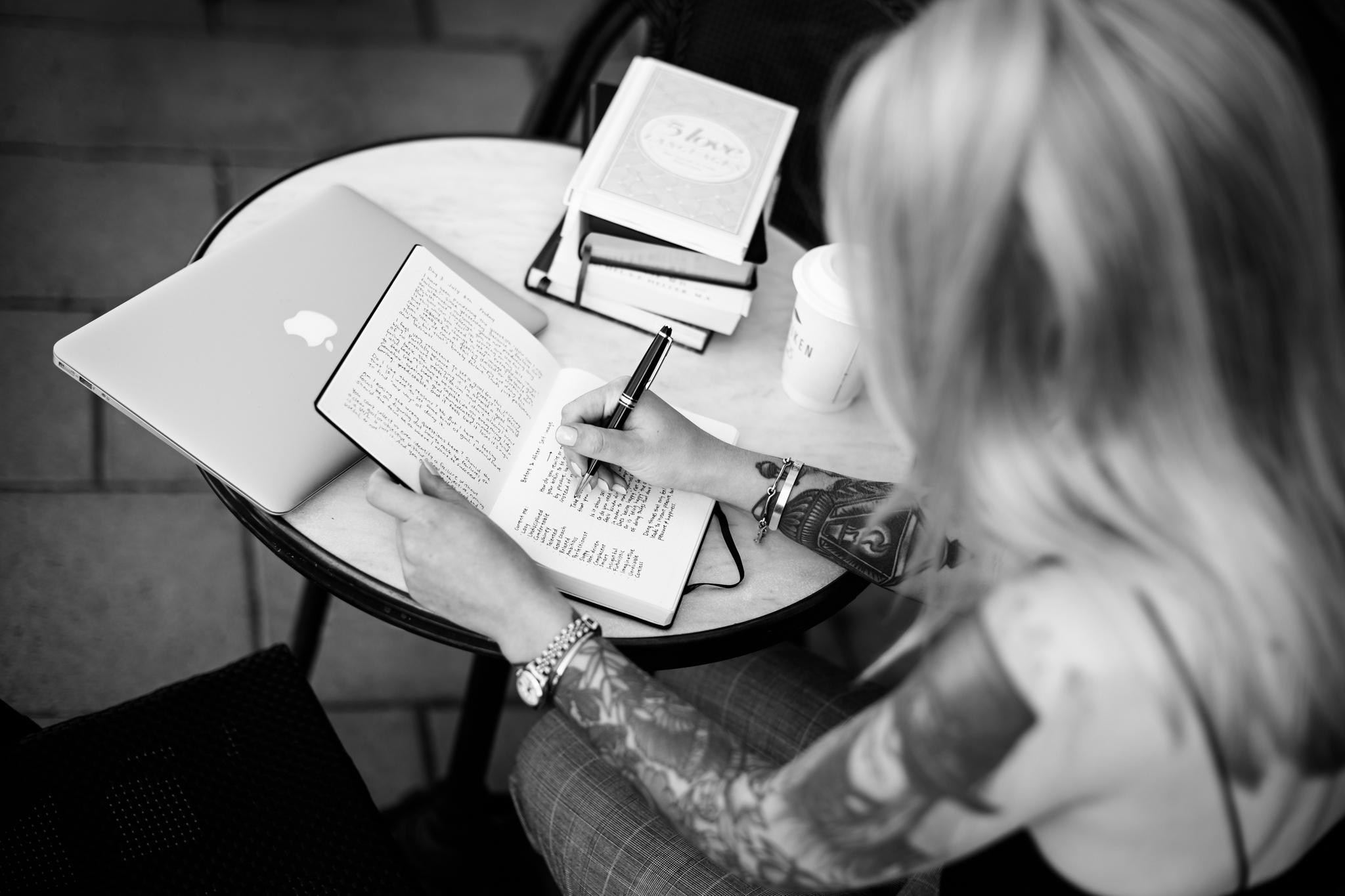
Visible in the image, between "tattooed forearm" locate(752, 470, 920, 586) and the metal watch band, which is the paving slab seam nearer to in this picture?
"tattooed forearm" locate(752, 470, 920, 586)

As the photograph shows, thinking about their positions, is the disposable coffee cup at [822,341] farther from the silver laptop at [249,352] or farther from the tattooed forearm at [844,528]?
the silver laptop at [249,352]

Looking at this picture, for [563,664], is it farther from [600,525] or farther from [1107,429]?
[1107,429]

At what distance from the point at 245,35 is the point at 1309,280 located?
110 inches

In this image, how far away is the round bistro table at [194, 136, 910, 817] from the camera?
961mm

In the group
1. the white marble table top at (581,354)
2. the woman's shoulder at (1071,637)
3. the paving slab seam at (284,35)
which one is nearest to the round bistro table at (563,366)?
the white marble table top at (581,354)

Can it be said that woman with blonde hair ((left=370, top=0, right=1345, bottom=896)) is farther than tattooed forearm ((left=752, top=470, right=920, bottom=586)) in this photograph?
No

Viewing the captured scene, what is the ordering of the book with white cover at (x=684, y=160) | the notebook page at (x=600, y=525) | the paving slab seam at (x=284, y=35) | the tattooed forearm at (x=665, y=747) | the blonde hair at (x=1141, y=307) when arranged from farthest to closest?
the paving slab seam at (x=284, y=35) → the book with white cover at (x=684, y=160) → the notebook page at (x=600, y=525) → the tattooed forearm at (x=665, y=747) → the blonde hair at (x=1141, y=307)

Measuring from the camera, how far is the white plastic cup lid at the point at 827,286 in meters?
1.02

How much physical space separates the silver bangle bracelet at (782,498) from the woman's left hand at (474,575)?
0.26 meters

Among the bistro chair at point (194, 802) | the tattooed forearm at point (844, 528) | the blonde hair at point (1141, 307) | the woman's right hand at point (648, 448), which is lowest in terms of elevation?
the bistro chair at point (194, 802)

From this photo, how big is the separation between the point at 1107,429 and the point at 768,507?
1.54 feet

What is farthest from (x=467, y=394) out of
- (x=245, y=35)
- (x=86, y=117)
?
(x=245, y=35)

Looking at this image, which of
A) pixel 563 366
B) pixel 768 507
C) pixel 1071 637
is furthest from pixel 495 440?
pixel 1071 637

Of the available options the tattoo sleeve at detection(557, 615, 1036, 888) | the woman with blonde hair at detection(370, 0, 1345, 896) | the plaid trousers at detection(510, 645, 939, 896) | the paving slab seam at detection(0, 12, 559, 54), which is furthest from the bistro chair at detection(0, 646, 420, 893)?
the paving slab seam at detection(0, 12, 559, 54)
